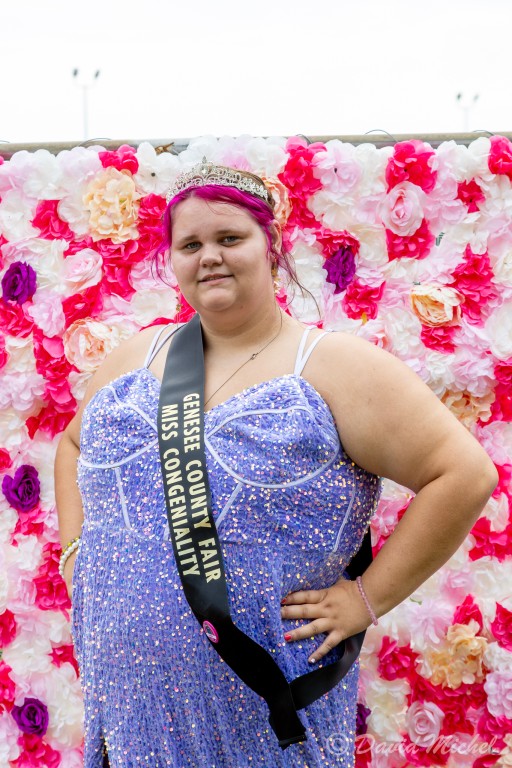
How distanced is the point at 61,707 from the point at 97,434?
4.73ft

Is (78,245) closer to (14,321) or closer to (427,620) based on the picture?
(14,321)

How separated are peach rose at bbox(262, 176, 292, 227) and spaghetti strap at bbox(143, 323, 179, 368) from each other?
0.68 m

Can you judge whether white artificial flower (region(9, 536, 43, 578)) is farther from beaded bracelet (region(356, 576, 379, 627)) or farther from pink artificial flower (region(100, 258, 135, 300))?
beaded bracelet (region(356, 576, 379, 627))

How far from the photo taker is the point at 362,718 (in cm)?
297

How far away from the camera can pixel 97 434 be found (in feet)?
7.11

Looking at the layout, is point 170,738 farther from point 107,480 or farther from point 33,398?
point 33,398

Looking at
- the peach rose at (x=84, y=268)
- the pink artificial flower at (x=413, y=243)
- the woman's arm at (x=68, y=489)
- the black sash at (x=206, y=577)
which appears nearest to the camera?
the black sash at (x=206, y=577)

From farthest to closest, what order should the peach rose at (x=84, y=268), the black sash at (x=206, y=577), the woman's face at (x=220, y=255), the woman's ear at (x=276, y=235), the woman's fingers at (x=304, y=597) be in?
1. the peach rose at (x=84, y=268)
2. the woman's ear at (x=276, y=235)
3. the woman's face at (x=220, y=255)
4. the woman's fingers at (x=304, y=597)
5. the black sash at (x=206, y=577)

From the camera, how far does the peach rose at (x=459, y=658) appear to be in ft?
9.55

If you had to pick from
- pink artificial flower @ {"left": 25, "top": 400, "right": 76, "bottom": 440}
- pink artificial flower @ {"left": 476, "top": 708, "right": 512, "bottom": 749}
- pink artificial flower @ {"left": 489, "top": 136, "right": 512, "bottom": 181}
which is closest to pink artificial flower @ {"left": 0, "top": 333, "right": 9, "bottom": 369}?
pink artificial flower @ {"left": 25, "top": 400, "right": 76, "bottom": 440}

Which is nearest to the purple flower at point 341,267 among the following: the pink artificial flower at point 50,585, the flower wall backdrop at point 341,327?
the flower wall backdrop at point 341,327

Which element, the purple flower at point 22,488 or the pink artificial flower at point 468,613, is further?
the purple flower at point 22,488

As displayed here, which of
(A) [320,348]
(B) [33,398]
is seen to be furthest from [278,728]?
(B) [33,398]

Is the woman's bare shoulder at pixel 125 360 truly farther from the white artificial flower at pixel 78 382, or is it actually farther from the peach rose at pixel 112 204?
the peach rose at pixel 112 204
